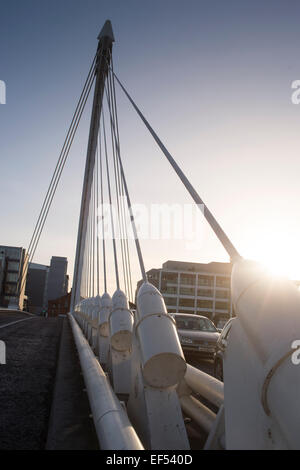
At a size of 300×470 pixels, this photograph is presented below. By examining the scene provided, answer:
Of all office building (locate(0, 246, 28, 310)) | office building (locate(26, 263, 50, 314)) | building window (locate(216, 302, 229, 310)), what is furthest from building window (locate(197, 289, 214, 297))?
office building (locate(26, 263, 50, 314))

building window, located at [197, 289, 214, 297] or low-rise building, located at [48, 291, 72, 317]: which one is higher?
building window, located at [197, 289, 214, 297]

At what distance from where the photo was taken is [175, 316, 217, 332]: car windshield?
43.6ft

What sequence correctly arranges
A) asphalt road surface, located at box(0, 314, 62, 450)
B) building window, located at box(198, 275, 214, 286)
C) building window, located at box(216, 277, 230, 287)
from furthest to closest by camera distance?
building window, located at box(216, 277, 230, 287) < building window, located at box(198, 275, 214, 286) < asphalt road surface, located at box(0, 314, 62, 450)

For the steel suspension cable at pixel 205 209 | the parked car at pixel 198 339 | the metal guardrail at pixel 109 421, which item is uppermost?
the steel suspension cable at pixel 205 209

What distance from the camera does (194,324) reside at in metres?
13.5

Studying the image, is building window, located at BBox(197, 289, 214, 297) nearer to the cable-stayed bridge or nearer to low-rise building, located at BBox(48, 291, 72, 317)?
low-rise building, located at BBox(48, 291, 72, 317)

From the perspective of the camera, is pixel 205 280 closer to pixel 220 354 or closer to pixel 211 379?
pixel 220 354

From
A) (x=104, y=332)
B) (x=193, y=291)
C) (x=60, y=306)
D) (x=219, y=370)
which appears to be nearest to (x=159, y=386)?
(x=104, y=332)

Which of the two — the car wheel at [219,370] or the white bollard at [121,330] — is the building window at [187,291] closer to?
the car wheel at [219,370]

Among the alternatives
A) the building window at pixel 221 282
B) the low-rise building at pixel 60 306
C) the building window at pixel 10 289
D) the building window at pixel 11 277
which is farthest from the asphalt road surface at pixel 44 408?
the low-rise building at pixel 60 306

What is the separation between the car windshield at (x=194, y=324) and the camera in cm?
1329

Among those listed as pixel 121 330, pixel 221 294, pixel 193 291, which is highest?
pixel 121 330
